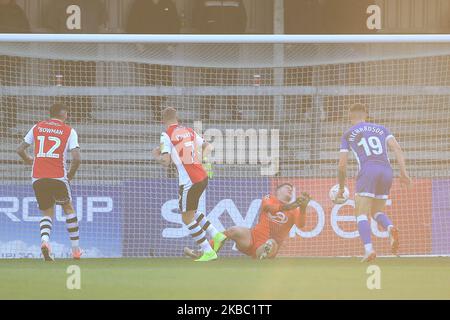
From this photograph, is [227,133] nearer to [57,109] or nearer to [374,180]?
[57,109]

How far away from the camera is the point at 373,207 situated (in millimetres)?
12570

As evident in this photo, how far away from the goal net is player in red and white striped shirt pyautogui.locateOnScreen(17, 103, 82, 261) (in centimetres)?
86

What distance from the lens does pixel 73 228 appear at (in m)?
12.6

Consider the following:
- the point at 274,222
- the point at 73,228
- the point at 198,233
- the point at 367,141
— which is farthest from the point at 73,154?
the point at 367,141

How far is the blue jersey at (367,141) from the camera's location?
12.4 metres

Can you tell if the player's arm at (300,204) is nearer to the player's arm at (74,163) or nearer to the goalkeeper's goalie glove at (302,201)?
the goalkeeper's goalie glove at (302,201)

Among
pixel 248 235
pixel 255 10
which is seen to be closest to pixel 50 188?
pixel 248 235

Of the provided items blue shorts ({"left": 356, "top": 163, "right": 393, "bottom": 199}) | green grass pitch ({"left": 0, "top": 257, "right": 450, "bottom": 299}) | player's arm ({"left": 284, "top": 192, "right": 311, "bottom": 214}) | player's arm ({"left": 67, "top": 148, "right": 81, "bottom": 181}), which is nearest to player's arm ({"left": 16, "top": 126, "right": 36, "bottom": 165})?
player's arm ({"left": 67, "top": 148, "right": 81, "bottom": 181})

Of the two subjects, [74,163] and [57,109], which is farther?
[57,109]

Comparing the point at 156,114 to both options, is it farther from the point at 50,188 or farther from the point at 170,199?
the point at 50,188

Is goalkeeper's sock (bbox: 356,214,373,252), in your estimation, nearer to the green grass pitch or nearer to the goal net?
the green grass pitch

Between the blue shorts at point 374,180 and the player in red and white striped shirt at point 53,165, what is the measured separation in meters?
3.28

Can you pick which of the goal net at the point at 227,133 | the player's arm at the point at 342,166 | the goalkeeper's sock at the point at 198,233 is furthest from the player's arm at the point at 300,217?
the goalkeeper's sock at the point at 198,233

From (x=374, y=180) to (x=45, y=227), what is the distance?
381 centimetres
